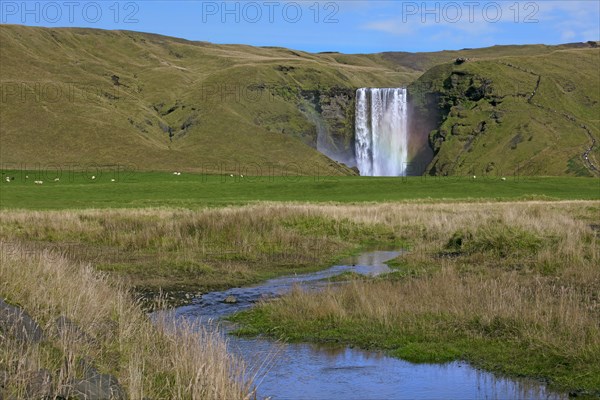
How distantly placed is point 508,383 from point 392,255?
67.0ft

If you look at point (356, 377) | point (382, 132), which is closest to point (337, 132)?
point (382, 132)

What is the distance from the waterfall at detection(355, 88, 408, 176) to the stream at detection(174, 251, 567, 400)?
164 metres

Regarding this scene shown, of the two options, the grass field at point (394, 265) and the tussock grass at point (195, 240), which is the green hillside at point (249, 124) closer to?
the grass field at point (394, 265)

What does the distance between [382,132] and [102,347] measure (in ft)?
560

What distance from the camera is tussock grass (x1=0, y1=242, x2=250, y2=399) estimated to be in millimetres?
10852

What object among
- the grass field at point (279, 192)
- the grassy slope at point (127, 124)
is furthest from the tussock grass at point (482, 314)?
the grassy slope at point (127, 124)

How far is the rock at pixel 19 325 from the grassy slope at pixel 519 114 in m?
128

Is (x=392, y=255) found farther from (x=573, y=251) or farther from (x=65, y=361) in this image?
(x=65, y=361)

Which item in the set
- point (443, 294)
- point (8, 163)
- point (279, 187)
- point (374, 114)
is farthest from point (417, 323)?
point (374, 114)

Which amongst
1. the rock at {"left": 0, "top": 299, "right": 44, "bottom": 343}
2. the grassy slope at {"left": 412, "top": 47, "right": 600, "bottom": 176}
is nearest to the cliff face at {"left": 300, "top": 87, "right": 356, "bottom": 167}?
the grassy slope at {"left": 412, "top": 47, "right": 600, "bottom": 176}

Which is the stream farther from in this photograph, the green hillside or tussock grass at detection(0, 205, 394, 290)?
the green hillside

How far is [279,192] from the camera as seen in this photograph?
243 feet

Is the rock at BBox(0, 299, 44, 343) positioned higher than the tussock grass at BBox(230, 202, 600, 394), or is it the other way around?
the rock at BBox(0, 299, 44, 343)

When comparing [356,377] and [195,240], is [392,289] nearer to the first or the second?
[356,377]
